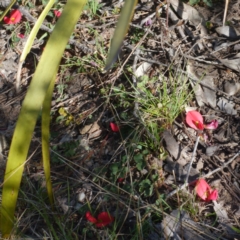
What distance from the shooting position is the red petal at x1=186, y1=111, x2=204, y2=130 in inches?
Answer: 78.5

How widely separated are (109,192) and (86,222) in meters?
0.15

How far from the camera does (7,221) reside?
1.50 meters

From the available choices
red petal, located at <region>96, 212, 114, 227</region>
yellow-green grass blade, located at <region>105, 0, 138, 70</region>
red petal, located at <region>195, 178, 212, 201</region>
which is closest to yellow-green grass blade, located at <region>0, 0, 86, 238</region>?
yellow-green grass blade, located at <region>105, 0, 138, 70</region>

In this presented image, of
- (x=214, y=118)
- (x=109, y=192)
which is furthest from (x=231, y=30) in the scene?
(x=109, y=192)

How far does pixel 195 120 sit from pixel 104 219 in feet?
2.03

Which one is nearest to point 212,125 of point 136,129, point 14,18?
point 136,129

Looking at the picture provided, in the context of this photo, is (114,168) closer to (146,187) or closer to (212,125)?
(146,187)

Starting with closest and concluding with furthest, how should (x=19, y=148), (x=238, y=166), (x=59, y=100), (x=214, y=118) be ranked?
(x=19, y=148)
(x=238, y=166)
(x=214, y=118)
(x=59, y=100)

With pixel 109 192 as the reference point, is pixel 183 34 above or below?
above

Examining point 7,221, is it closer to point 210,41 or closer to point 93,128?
point 93,128

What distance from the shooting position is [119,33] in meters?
0.78

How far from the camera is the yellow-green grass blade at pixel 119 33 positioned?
2.49 feet

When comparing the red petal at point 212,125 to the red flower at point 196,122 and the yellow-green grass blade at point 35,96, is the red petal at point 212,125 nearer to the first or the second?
the red flower at point 196,122

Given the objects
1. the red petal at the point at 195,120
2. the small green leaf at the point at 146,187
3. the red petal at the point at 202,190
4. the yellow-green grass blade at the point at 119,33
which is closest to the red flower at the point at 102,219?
the small green leaf at the point at 146,187
